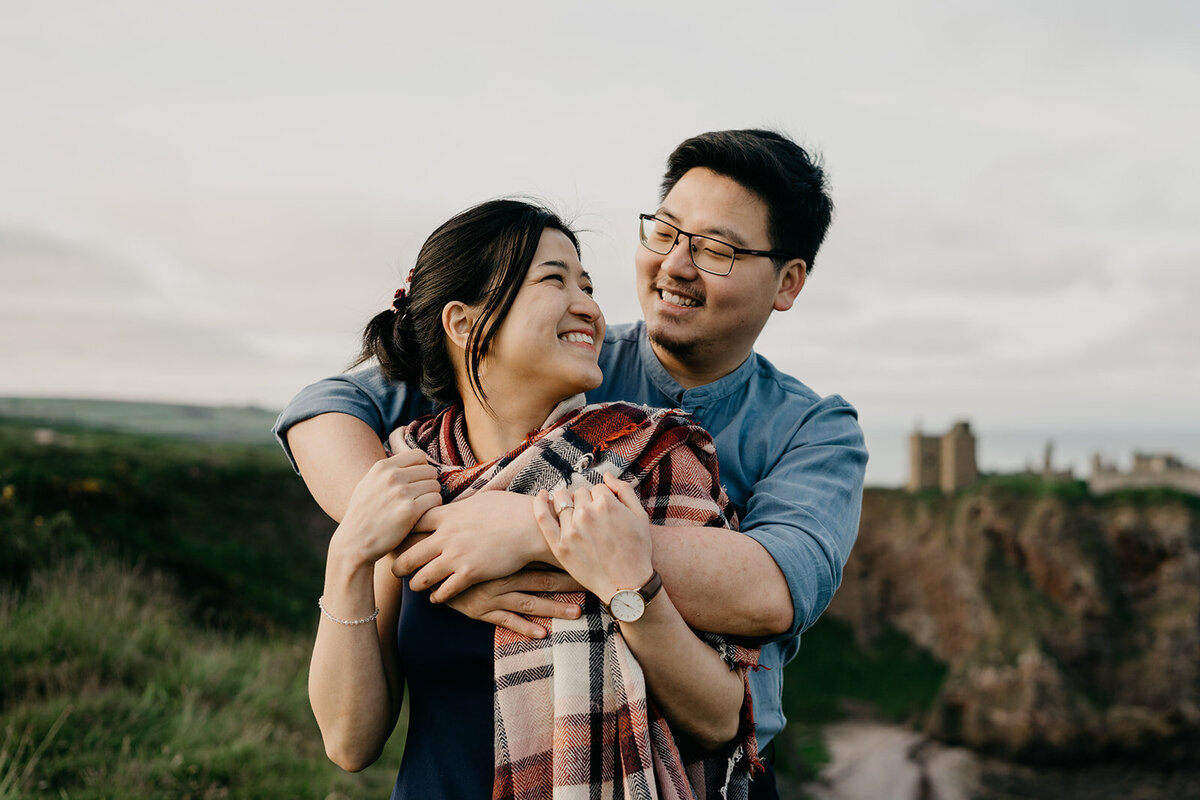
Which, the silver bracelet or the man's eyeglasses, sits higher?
the man's eyeglasses

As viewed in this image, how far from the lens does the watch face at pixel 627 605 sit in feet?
6.59

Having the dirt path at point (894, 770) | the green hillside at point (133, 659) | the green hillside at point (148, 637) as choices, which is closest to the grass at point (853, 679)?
the dirt path at point (894, 770)

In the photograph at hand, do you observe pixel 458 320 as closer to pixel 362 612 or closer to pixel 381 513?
pixel 381 513

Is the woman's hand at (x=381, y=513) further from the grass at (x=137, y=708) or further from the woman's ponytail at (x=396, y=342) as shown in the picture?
the grass at (x=137, y=708)

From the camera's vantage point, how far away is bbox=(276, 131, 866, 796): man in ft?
7.16

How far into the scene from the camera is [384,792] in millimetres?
7410

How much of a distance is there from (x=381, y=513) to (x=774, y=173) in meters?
2.11

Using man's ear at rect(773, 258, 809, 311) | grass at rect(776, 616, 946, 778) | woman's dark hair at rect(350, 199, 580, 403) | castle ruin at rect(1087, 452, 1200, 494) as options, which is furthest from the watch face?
castle ruin at rect(1087, 452, 1200, 494)

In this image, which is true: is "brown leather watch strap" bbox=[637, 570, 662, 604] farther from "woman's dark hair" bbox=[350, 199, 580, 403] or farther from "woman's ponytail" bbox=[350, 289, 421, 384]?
"woman's ponytail" bbox=[350, 289, 421, 384]

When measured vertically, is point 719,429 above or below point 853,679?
above

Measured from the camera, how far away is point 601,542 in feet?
6.68

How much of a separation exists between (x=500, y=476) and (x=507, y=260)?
0.66m

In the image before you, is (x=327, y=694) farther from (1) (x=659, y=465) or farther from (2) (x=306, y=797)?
(2) (x=306, y=797)

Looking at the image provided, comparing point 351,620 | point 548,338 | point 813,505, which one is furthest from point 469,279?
point 813,505
